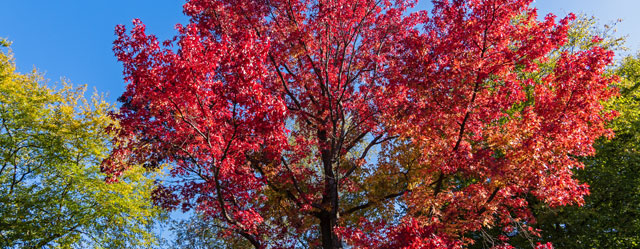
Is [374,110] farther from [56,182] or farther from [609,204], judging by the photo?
[56,182]

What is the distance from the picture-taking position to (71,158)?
61.6 ft

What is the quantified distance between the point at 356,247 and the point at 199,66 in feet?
19.5

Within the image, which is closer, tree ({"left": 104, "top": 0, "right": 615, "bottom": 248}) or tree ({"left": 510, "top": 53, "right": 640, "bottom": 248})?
tree ({"left": 104, "top": 0, "right": 615, "bottom": 248})

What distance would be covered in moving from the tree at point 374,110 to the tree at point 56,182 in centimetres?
857

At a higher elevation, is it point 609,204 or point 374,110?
point 374,110

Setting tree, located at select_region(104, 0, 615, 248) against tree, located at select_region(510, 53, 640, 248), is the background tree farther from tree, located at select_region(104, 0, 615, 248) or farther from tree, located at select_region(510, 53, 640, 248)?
tree, located at select_region(104, 0, 615, 248)

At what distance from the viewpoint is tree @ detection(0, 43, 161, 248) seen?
17078 mm

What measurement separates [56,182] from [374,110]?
16036mm

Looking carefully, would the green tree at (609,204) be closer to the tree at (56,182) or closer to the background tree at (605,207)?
the background tree at (605,207)

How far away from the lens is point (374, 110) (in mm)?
12461

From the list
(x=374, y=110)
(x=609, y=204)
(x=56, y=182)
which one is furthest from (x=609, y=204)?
(x=56, y=182)

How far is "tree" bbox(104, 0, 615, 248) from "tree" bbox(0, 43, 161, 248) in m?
8.57

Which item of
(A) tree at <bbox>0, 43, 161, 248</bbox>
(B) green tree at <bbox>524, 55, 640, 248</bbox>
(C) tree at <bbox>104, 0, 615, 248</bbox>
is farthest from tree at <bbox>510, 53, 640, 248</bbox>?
(A) tree at <bbox>0, 43, 161, 248</bbox>

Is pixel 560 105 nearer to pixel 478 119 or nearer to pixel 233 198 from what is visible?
pixel 478 119
